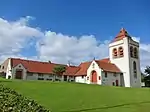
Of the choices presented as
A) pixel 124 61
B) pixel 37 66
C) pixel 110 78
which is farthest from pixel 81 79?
pixel 124 61

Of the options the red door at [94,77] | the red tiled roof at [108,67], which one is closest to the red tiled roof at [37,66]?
the red door at [94,77]

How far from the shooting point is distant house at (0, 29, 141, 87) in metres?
55.7

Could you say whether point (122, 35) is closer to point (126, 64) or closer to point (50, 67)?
point (126, 64)

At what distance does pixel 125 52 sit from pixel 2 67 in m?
33.1

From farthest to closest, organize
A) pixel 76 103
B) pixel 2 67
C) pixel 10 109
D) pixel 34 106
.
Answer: pixel 2 67
pixel 76 103
pixel 34 106
pixel 10 109

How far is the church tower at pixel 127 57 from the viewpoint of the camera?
5725 cm

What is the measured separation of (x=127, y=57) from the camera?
57375 mm

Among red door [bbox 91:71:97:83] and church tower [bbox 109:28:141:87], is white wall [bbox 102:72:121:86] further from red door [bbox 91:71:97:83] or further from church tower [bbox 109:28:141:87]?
red door [bbox 91:71:97:83]

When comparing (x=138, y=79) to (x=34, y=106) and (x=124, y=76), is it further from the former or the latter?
(x=34, y=106)

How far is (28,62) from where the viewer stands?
61.2 meters

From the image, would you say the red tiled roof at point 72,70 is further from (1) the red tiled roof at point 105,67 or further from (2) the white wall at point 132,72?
(2) the white wall at point 132,72

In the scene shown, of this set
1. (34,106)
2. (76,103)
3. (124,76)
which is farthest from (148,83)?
(34,106)

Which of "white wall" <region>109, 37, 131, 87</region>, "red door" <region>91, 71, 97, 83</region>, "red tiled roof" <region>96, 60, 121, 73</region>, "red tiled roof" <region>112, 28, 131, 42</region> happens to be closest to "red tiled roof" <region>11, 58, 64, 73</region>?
"red door" <region>91, 71, 97, 83</region>

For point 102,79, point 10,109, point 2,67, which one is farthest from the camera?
point 2,67
